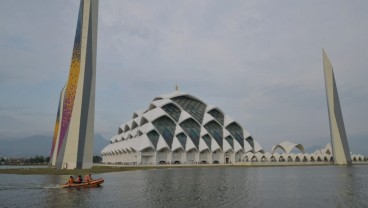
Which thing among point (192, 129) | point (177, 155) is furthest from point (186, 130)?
point (177, 155)

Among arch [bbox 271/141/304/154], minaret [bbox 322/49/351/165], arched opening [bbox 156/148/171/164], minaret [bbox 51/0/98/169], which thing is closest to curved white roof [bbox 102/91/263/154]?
arched opening [bbox 156/148/171/164]

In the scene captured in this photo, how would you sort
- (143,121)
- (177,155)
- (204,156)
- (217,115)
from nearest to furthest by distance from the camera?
(177,155) → (204,156) → (143,121) → (217,115)

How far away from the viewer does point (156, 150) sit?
286 ft

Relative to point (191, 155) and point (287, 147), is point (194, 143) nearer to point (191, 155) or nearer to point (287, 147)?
point (191, 155)

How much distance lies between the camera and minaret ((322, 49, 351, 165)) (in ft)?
256

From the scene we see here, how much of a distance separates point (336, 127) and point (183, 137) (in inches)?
1439

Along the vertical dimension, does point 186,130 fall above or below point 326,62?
below

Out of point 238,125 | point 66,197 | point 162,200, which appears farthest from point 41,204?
point 238,125

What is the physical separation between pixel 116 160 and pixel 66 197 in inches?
3363

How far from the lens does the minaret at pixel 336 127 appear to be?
78062mm

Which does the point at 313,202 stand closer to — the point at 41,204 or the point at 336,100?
the point at 41,204

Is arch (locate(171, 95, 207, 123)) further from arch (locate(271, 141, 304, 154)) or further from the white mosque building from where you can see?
arch (locate(271, 141, 304, 154))

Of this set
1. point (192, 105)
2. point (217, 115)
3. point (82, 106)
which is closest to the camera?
point (82, 106)

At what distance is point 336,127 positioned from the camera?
7806 cm
